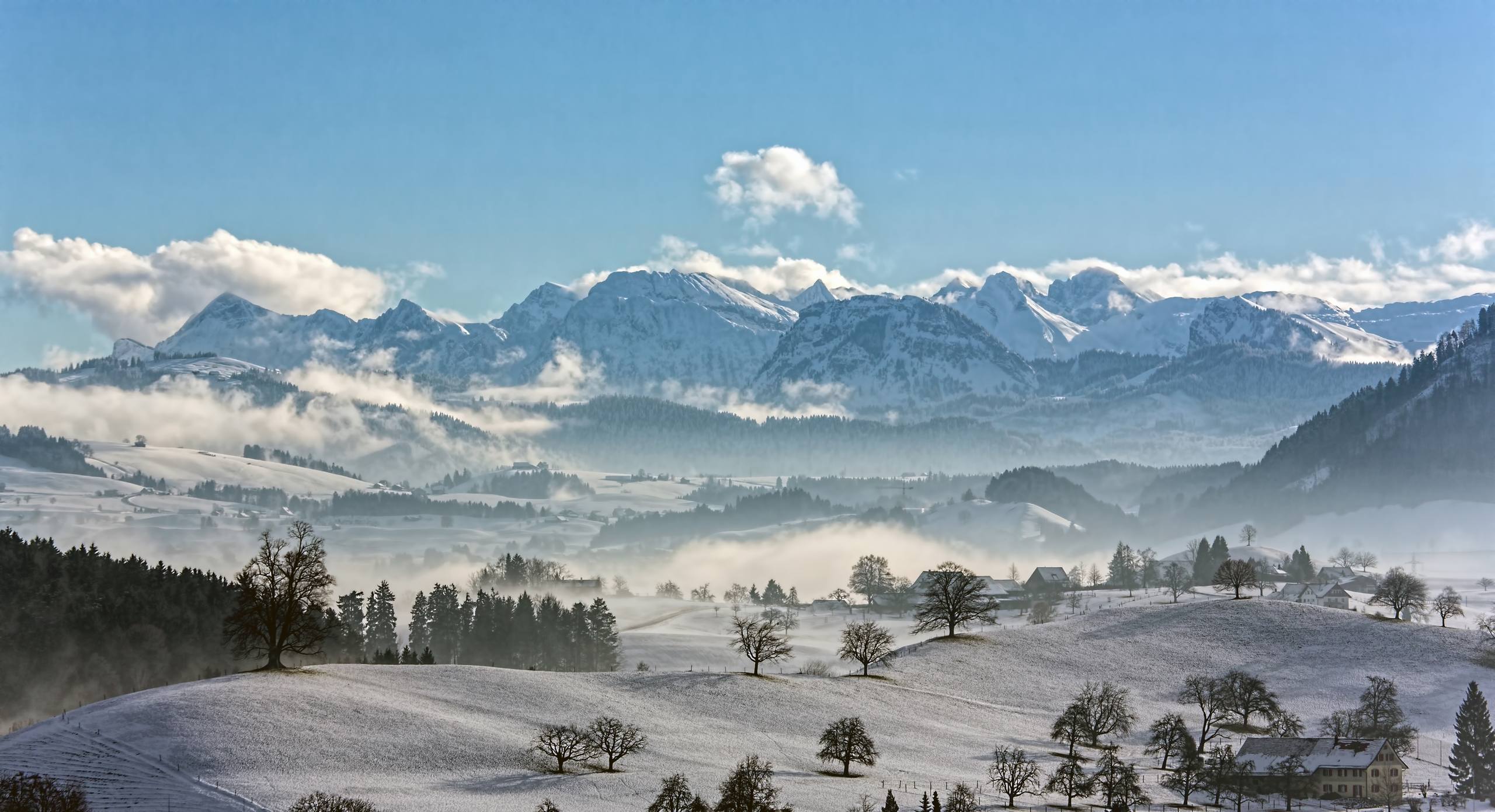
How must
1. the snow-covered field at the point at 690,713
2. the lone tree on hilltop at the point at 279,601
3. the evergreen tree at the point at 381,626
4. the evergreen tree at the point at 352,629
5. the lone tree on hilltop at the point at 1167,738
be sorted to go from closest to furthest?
the snow-covered field at the point at 690,713 → the lone tree on hilltop at the point at 1167,738 → the lone tree on hilltop at the point at 279,601 → the evergreen tree at the point at 352,629 → the evergreen tree at the point at 381,626

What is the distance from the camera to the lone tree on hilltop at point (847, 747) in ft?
305

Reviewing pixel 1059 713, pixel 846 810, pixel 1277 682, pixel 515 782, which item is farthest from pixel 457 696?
pixel 1277 682

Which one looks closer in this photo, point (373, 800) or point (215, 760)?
point (373, 800)

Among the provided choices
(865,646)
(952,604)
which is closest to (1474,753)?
(865,646)

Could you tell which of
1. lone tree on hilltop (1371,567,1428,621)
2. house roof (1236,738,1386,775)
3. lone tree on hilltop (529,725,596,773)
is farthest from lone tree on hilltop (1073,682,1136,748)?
lone tree on hilltop (1371,567,1428,621)

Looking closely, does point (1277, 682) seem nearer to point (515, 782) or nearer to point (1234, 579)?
point (1234, 579)

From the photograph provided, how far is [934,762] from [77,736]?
5457cm

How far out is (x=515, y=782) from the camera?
81562 mm

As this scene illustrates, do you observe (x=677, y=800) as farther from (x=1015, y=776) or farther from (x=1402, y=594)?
(x=1402, y=594)

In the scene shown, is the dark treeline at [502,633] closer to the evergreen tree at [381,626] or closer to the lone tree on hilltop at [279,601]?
the evergreen tree at [381,626]

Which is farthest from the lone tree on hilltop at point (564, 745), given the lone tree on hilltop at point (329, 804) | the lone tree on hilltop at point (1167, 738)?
the lone tree on hilltop at point (1167, 738)

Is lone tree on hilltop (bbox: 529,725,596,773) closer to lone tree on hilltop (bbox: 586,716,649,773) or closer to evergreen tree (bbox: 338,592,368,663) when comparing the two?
lone tree on hilltop (bbox: 586,716,649,773)

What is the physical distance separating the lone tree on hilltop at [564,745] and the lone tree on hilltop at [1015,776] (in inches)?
1023

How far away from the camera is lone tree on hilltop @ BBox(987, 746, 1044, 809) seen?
282 ft
